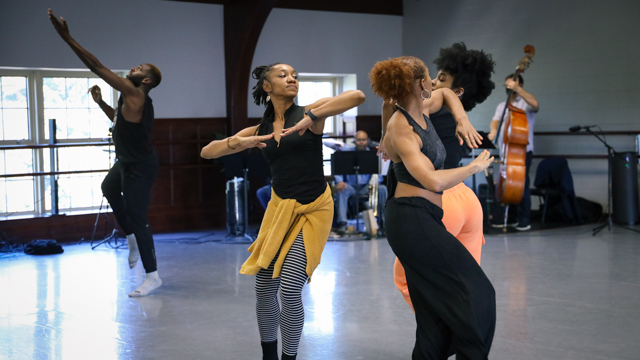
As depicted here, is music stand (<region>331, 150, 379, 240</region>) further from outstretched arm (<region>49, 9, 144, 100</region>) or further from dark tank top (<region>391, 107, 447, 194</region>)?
dark tank top (<region>391, 107, 447, 194</region>)

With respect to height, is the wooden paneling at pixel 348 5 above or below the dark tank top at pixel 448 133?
above

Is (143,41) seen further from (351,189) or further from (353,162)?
(351,189)

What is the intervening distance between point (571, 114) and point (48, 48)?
6507 mm

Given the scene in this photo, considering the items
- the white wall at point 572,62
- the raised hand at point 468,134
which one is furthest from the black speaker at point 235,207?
the raised hand at point 468,134

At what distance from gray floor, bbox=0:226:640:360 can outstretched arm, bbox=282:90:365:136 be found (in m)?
1.25

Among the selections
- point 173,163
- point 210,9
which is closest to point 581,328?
point 173,163

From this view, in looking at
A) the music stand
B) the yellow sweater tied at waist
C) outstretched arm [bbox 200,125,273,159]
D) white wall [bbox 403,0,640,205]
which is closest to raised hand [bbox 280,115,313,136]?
outstretched arm [bbox 200,125,273,159]

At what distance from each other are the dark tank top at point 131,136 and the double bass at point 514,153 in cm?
380

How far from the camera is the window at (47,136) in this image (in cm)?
730

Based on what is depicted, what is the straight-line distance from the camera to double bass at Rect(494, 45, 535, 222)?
21.4ft

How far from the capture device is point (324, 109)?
2.85 m

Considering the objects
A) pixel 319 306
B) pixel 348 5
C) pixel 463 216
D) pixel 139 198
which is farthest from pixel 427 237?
pixel 348 5

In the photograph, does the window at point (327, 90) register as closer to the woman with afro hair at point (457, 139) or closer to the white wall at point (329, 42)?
the white wall at point (329, 42)

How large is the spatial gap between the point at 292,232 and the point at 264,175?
13.9ft
